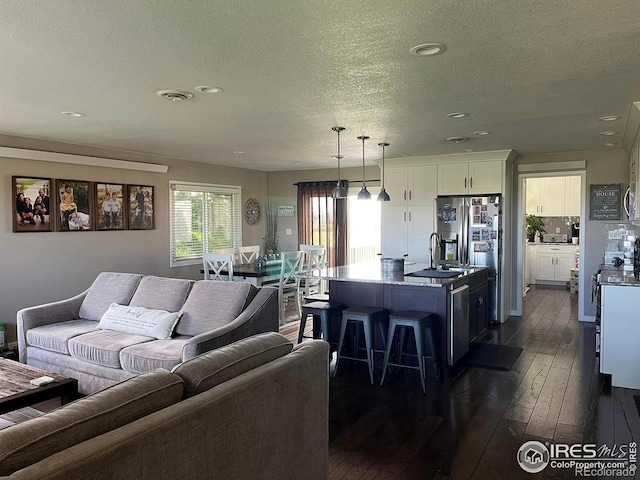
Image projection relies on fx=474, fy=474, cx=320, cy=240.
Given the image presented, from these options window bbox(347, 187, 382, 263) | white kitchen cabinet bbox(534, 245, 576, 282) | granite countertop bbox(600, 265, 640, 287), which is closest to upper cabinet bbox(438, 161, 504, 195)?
window bbox(347, 187, 382, 263)

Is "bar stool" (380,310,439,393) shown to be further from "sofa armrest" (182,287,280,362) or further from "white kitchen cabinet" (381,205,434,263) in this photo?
"white kitchen cabinet" (381,205,434,263)

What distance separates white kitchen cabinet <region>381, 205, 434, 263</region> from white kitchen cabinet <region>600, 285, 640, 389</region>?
118 inches

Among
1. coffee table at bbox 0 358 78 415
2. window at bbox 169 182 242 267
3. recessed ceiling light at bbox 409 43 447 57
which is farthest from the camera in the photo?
window at bbox 169 182 242 267

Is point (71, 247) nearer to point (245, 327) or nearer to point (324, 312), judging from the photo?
point (245, 327)

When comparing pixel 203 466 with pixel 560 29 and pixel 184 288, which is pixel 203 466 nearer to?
pixel 560 29

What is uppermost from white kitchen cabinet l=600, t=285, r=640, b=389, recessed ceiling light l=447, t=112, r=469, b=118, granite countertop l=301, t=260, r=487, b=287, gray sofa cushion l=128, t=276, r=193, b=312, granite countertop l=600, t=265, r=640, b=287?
recessed ceiling light l=447, t=112, r=469, b=118

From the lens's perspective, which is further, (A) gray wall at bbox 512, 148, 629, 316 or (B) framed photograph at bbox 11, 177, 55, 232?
(A) gray wall at bbox 512, 148, 629, 316

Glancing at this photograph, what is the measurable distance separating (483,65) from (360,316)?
2216 mm

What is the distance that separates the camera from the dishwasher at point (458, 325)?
4219 mm

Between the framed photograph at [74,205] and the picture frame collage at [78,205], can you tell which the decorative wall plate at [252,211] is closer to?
the picture frame collage at [78,205]

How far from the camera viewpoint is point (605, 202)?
6.14 metres

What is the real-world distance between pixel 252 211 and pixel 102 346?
523 cm

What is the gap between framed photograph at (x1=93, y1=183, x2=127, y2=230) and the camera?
238 inches

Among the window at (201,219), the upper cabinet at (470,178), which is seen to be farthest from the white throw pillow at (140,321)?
the upper cabinet at (470,178)
